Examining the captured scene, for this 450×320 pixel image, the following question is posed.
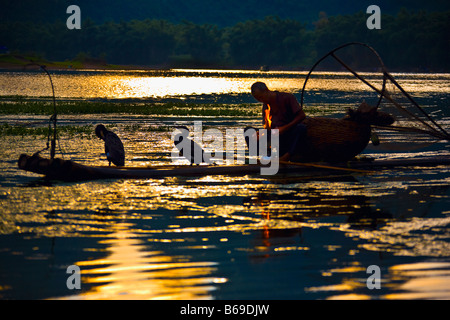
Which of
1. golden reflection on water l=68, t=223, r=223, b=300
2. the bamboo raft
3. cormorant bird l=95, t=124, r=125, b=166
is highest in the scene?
cormorant bird l=95, t=124, r=125, b=166

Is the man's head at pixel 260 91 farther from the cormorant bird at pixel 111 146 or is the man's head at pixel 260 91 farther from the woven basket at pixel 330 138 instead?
the cormorant bird at pixel 111 146

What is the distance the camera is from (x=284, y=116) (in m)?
11.6

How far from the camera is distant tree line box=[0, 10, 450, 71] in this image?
161 meters

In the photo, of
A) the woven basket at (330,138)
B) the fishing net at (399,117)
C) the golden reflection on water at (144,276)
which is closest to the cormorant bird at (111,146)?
the woven basket at (330,138)

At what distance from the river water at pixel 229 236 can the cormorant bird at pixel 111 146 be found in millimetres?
1098

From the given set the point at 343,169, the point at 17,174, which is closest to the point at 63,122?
the point at 17,174

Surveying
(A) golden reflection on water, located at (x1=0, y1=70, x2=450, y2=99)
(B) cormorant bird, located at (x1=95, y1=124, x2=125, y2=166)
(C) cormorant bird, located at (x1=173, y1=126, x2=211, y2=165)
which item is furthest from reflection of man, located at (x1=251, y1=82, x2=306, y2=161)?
(A) golden reflection on water, located at (x1=0, y1=70, x2=450, y2=99)

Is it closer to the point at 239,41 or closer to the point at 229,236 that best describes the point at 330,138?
the point at 229,236

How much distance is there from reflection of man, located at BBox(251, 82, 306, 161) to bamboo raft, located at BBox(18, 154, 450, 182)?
41cm

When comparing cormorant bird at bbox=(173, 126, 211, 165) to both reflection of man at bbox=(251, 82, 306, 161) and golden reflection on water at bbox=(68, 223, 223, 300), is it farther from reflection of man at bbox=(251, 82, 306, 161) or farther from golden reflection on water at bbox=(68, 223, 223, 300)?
golden reflection on water at bbox=(68, 223, 223, 300)

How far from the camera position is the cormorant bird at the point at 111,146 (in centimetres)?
1221

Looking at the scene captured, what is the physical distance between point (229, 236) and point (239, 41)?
606ft

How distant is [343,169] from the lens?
11922 mm
